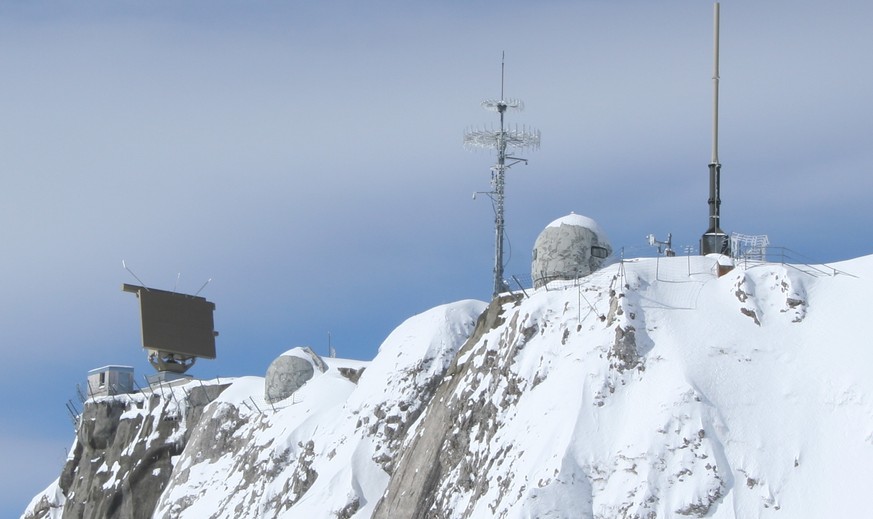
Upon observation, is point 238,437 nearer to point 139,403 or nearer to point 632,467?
point 139,403

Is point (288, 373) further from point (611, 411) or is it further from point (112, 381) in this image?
point (611, 411)

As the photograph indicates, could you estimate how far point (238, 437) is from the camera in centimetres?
6353

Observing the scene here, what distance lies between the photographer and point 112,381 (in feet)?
252

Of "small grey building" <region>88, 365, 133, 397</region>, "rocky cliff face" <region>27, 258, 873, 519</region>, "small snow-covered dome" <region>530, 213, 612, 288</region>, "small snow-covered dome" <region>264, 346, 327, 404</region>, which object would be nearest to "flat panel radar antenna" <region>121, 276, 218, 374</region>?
"small grey building" <region>88, 365, 133, 397</region>

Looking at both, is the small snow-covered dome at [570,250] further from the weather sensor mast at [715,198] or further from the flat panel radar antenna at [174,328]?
the flat panel radar antenna at [174,328]

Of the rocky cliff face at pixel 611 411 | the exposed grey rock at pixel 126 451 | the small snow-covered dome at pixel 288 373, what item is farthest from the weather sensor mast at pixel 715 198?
the exposed grey rock at pixel 126 451

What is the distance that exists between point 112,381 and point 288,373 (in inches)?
641

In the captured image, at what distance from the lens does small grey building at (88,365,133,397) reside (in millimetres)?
76688

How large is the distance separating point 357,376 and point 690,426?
25999 millimetres

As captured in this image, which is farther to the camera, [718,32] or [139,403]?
[139,403]

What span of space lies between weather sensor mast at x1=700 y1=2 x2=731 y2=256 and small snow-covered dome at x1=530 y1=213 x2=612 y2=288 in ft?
11.8

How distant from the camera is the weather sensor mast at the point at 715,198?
1988 inches

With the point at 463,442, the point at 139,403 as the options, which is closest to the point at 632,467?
the point at 463,442

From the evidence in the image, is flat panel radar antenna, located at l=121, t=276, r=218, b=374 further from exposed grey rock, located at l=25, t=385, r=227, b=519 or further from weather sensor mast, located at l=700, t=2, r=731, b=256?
weather sensor mast, located at l=700, t=2, r=731, b=256
